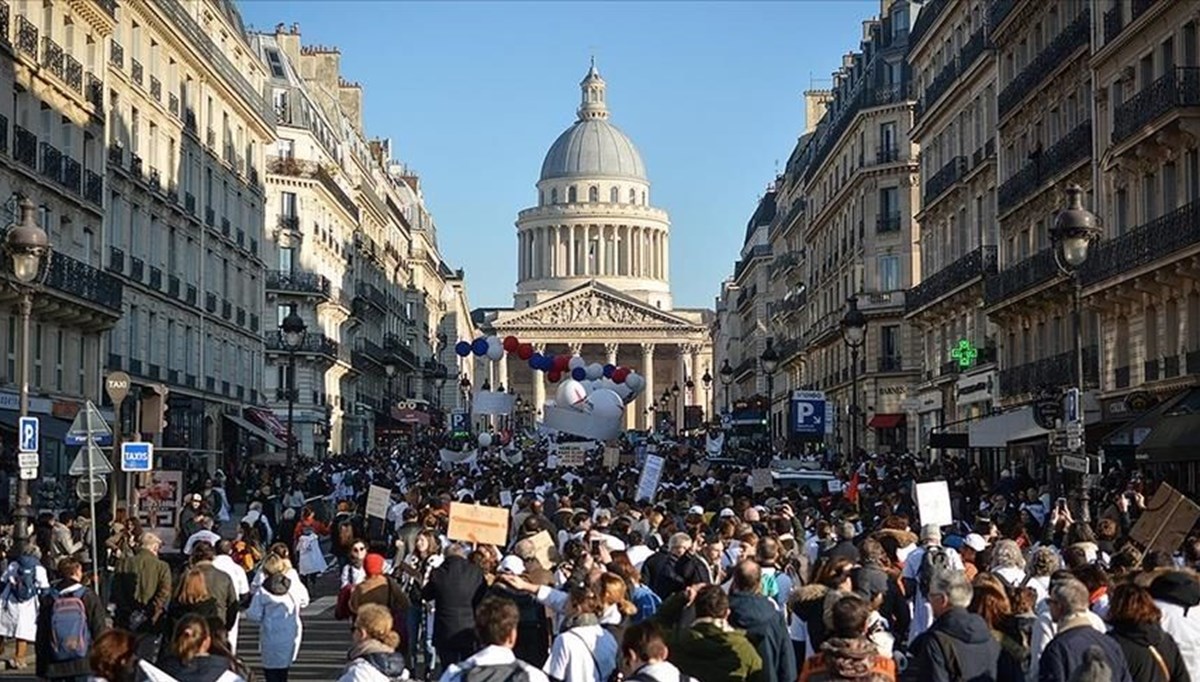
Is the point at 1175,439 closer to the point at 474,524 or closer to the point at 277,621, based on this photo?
the point at 474,524

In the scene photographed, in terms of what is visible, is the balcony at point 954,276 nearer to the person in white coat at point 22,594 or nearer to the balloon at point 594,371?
the balloon at point 594,371

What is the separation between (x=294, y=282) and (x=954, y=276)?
26640 millimetres

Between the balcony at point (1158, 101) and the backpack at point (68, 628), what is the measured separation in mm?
20790

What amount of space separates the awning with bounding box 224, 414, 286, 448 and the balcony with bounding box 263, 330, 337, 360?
9.95 metres

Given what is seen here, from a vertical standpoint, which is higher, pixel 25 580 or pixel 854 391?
pixel 854 391

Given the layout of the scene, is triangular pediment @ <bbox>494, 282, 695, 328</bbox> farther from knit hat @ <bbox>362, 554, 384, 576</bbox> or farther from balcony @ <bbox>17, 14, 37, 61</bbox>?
knit hat @ <bbox>362, 554, 384, 576</bbox>

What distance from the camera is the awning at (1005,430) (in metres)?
33.9

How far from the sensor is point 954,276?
163 ft

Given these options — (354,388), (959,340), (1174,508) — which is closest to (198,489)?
(959,340)

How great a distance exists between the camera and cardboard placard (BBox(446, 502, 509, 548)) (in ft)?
55.5

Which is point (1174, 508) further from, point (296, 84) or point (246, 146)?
point (296, 84)

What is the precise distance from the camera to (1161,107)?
30719mm

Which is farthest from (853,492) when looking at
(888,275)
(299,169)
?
(299,169)

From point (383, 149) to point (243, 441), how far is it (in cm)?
5009
